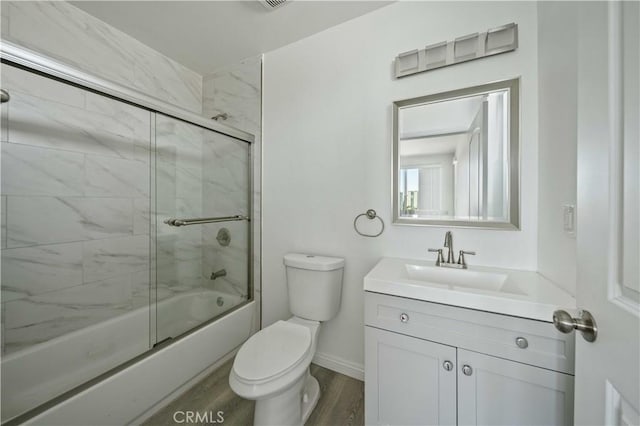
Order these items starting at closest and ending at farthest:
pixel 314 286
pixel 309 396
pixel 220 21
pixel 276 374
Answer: pixel 276 374, pixel 309 396, pixel 314 286, pixel 220 21

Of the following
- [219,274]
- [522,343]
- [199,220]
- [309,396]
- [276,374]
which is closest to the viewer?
[522,343]

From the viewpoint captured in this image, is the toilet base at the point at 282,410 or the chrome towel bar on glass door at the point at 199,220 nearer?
the toilet base at the point at 282,410

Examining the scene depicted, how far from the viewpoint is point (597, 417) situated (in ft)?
1.58

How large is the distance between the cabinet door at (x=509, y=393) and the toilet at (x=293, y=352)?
0.70m

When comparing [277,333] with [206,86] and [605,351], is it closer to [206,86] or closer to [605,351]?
[605,351]

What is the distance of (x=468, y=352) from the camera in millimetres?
942

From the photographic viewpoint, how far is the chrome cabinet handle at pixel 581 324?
0.49m

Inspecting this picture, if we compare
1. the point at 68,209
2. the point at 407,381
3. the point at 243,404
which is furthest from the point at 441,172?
the point at 68,209

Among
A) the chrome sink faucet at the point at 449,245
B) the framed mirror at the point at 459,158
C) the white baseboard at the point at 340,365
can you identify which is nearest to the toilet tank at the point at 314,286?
the white baseboard at the point at 340,365

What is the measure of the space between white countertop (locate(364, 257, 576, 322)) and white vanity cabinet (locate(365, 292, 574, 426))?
3cm

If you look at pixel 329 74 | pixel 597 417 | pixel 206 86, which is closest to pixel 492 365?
pixel 597 417

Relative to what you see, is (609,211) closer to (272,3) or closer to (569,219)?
(569,219)

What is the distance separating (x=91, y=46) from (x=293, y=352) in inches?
90.1

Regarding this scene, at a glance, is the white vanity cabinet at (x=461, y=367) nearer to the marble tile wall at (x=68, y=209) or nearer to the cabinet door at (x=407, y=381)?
the cabinet door at (x=407, y=381)
